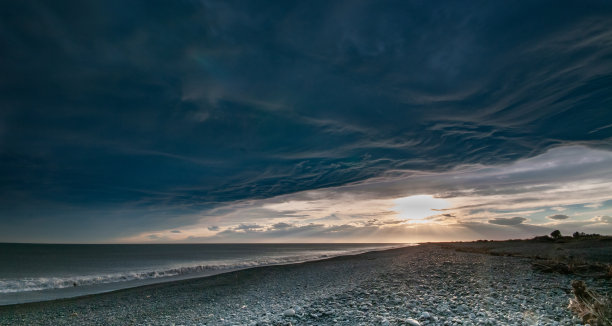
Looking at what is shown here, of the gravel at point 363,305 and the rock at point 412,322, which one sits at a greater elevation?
the rock at point 412,322

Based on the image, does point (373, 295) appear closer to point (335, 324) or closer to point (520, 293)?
point (335, 324)

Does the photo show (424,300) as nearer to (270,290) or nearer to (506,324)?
(506,324)

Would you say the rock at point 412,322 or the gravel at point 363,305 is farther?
the gravel at point 363,305

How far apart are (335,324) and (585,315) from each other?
6.23 m

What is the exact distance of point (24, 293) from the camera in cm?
2427

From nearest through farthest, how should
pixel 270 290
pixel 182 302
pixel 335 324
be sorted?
pixel 335 324, pixel 182 302, pixel 270 290

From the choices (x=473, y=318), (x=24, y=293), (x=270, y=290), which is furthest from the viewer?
(x=24, y=293)

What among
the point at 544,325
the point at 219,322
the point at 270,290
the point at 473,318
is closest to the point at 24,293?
the point at 270,290

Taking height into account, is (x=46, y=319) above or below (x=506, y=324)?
below

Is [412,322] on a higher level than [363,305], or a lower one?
higher

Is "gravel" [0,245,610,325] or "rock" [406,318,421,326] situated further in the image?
"gravel" [0,245,610,325]

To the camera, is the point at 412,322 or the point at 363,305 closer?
the point at 412,322

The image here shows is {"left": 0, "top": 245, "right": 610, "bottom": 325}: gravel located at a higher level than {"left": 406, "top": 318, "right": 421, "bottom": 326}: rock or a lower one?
lower

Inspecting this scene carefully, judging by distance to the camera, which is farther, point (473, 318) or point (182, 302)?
point (182, 302)
